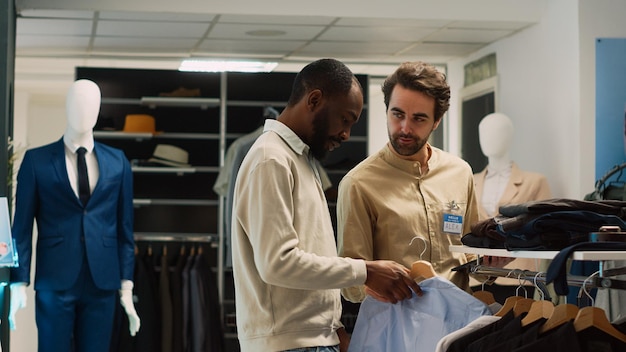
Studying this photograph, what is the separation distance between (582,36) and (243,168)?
4.43 metres

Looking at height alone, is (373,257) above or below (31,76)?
below

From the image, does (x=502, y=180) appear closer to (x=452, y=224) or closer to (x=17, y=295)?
(x=17, y=295)

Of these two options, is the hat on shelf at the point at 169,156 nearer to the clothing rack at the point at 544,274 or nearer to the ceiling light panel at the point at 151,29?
Result: the ceiling light panel at the point at 151,29

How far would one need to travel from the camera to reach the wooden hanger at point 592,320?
7.59ft

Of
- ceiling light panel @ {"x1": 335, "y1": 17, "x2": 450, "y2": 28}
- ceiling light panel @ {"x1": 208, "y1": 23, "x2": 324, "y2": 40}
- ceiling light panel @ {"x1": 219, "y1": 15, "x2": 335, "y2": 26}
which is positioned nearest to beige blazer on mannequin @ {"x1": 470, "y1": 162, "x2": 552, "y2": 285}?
ceiling light panel @ {"x1": 335, "y1": 17, "x2": 450, "y2": 28}

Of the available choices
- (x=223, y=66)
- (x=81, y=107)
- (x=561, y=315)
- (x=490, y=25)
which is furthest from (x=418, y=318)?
(x=223, y=66)

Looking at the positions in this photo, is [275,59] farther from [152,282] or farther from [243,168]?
[243,168]

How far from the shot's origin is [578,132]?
646 centimetres

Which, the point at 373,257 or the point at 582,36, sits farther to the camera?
the point at 582,36

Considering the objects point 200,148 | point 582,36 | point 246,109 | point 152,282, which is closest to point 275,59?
point 246,109

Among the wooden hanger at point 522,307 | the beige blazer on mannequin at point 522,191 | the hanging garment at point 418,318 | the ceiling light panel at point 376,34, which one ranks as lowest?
the hanging garment at point 418,318

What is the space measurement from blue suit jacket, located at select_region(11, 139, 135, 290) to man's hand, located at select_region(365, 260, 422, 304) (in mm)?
2916

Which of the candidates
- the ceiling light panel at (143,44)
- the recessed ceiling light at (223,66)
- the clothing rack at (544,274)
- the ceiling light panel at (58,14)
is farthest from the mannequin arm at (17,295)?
the recessed ceiling light at (223,66)

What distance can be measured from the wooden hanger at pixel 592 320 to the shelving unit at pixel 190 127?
245 inches
